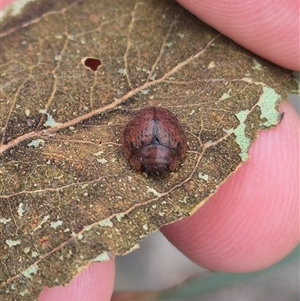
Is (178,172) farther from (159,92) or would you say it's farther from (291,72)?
(291,72)

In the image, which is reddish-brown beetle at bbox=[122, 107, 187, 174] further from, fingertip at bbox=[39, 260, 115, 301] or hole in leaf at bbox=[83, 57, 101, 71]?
fingertip at bbox=[39, 260, 115, 301]

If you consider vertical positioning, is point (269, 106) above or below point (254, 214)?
above

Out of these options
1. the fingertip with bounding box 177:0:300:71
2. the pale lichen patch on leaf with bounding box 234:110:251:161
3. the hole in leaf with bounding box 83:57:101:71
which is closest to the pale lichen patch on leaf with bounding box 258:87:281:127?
the pale lichen patch on leaf with bounding box 234:110:251:161

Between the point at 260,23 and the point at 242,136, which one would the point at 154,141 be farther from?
the point at 260,23

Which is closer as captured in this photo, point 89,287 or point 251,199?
point 89,287

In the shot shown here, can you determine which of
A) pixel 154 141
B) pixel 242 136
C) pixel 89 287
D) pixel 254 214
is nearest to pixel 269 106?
pixel 242 136

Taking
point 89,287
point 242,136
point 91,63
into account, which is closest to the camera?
point 242,136

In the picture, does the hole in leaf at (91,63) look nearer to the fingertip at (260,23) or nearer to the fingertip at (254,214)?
the fingertip at (260,23)
